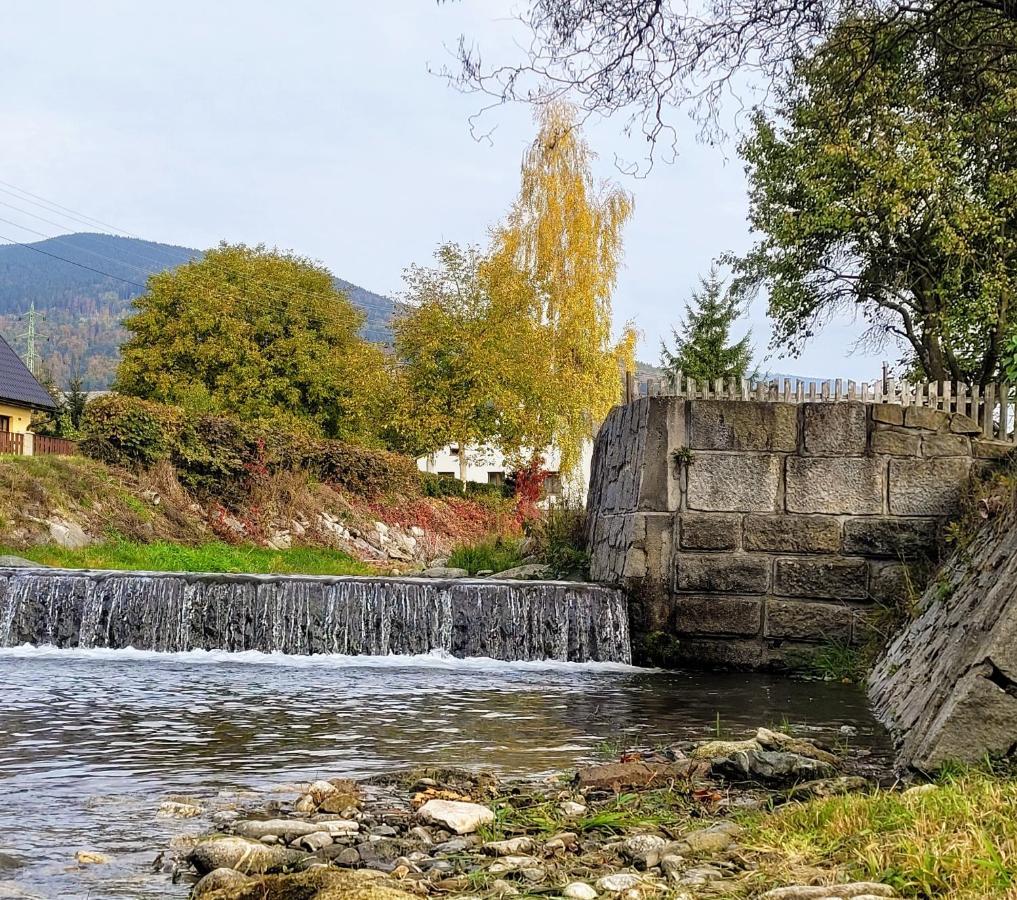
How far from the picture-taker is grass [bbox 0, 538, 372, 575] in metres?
16.3

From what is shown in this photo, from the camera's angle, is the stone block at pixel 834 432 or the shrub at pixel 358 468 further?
the shrub at pixel 358 468

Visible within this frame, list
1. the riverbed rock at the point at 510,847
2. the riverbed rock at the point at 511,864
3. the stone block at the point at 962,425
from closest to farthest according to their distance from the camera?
the riverbed rock at the point at 511,864 < the riverbed rock at the point at 510,847 < the stone block at the point at 962,425

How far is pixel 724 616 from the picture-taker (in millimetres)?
9938

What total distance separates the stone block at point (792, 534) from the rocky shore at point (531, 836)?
464 centimetres

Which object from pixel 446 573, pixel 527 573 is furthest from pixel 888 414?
pixel 446 573

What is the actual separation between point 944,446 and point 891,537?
949mm

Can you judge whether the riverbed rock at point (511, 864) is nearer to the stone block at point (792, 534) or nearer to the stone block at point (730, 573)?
the stone block at point (730, 573)

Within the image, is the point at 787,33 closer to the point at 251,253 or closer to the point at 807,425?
the point at 807,425

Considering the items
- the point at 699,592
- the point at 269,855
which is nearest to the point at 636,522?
the point at 699,592

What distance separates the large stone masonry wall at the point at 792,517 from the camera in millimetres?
9875

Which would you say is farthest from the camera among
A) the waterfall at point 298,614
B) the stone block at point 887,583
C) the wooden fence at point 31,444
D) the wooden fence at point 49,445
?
the wooden fence at point 49,445

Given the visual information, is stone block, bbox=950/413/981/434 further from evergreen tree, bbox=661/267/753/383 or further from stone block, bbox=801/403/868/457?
evergreen tree, bbox=661/267/753/383

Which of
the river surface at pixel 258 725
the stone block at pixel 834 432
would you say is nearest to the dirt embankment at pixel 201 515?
the river surface at pixel 258 725

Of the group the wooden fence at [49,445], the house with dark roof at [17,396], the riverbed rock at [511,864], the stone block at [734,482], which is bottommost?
the riverbed rock at [511,864]
